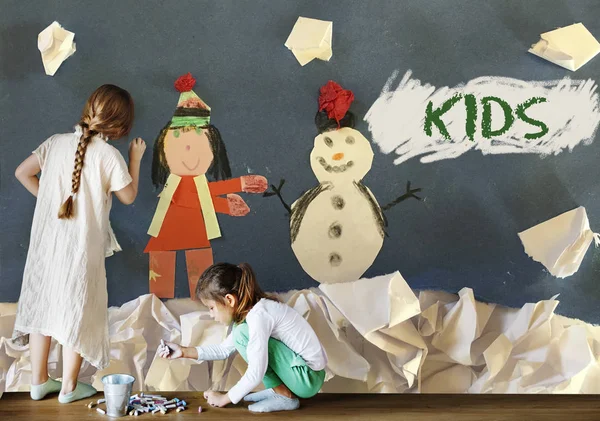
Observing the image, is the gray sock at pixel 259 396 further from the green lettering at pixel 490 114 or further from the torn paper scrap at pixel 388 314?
the green lettering at pixel 490 114

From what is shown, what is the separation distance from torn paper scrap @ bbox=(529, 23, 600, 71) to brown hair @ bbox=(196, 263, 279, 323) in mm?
1214

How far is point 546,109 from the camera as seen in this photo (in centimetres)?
255

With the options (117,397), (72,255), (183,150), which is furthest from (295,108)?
(117,397)

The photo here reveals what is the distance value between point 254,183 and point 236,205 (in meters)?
0.09

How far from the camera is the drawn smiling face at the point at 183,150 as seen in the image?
2521 mm

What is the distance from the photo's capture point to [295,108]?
2537 millimetres

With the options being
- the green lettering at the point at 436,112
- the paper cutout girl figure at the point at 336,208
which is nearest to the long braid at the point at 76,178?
the paper cutout girl figure at the point at 336,208

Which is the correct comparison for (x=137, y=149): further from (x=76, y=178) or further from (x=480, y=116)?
(x=480, y=116)

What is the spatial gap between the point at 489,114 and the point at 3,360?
181cm

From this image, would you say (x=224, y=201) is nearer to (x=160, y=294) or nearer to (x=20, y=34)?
(x=160, y=294)

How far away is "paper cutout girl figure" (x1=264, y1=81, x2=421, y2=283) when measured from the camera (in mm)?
2539

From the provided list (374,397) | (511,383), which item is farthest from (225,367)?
(511,383)

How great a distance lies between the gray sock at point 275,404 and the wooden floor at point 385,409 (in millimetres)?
19

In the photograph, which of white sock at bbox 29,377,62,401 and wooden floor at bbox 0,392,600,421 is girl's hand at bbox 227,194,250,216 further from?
white sock at bbox 29,377,62,401
